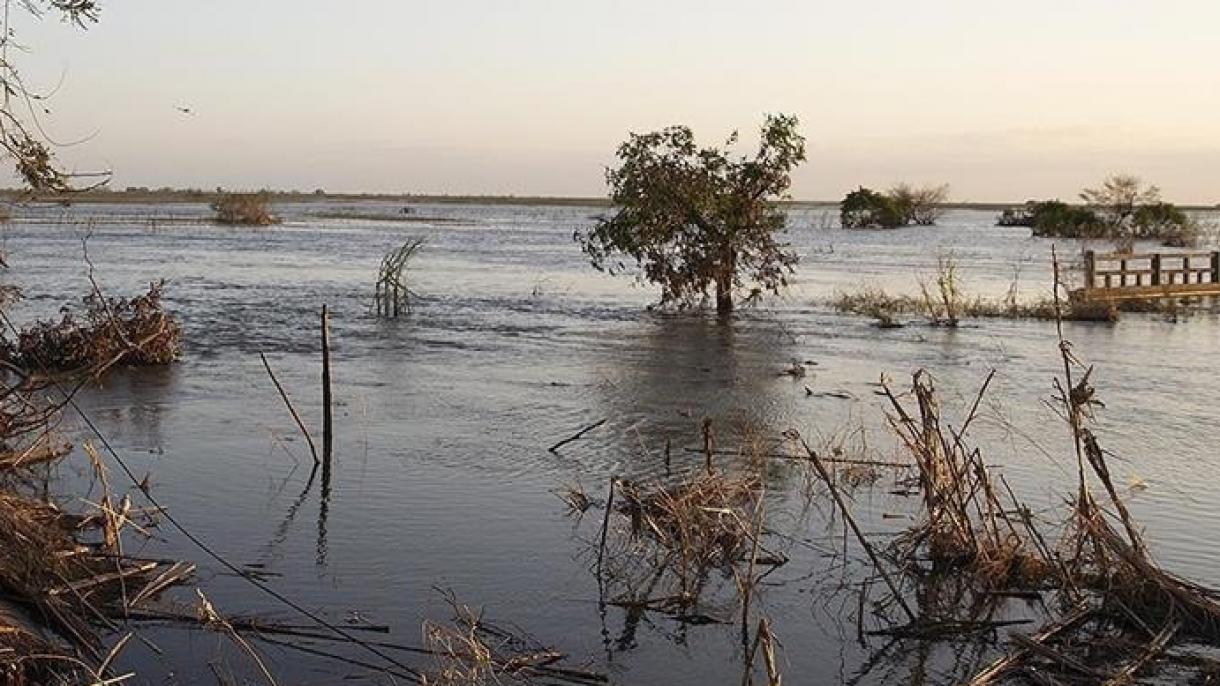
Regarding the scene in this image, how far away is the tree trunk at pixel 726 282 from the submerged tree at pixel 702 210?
0.09 feet

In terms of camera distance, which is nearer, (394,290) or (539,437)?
(539,437)

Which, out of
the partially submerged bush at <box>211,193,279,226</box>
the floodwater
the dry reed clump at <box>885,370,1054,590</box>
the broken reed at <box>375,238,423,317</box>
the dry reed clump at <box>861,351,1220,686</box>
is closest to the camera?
the dry reed clump at <box>861,351,1220,686</box>

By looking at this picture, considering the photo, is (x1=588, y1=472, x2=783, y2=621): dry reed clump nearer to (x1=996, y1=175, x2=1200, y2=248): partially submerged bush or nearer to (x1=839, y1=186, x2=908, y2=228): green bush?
(x1=996, y1=175, x2=1200, y2=248): partially submerged bush

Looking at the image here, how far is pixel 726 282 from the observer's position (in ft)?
114

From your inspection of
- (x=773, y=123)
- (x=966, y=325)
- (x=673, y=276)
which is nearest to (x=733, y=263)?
(x=673, y=276)

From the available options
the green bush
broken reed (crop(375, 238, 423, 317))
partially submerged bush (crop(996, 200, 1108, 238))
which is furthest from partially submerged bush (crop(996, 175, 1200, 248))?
broken reed (crop(375, 238, 423, 317))

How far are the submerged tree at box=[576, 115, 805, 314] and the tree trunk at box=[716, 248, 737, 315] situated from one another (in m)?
0.03

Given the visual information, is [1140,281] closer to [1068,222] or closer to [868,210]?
[1068,222]

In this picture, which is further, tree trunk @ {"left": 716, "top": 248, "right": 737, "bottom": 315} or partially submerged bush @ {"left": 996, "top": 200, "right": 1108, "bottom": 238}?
partially submerged bush @ {"left": 996, "top": 200, "right": 1108, "bottom": 238}

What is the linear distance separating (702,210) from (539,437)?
1663cm

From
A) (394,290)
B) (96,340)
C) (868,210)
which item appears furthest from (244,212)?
(96,340)

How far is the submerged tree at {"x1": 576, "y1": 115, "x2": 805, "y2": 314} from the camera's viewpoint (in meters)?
33.0

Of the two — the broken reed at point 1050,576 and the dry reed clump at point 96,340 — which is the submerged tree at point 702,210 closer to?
the dry reed clump at point 96,340

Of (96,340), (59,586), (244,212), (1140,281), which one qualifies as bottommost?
(59,586)
